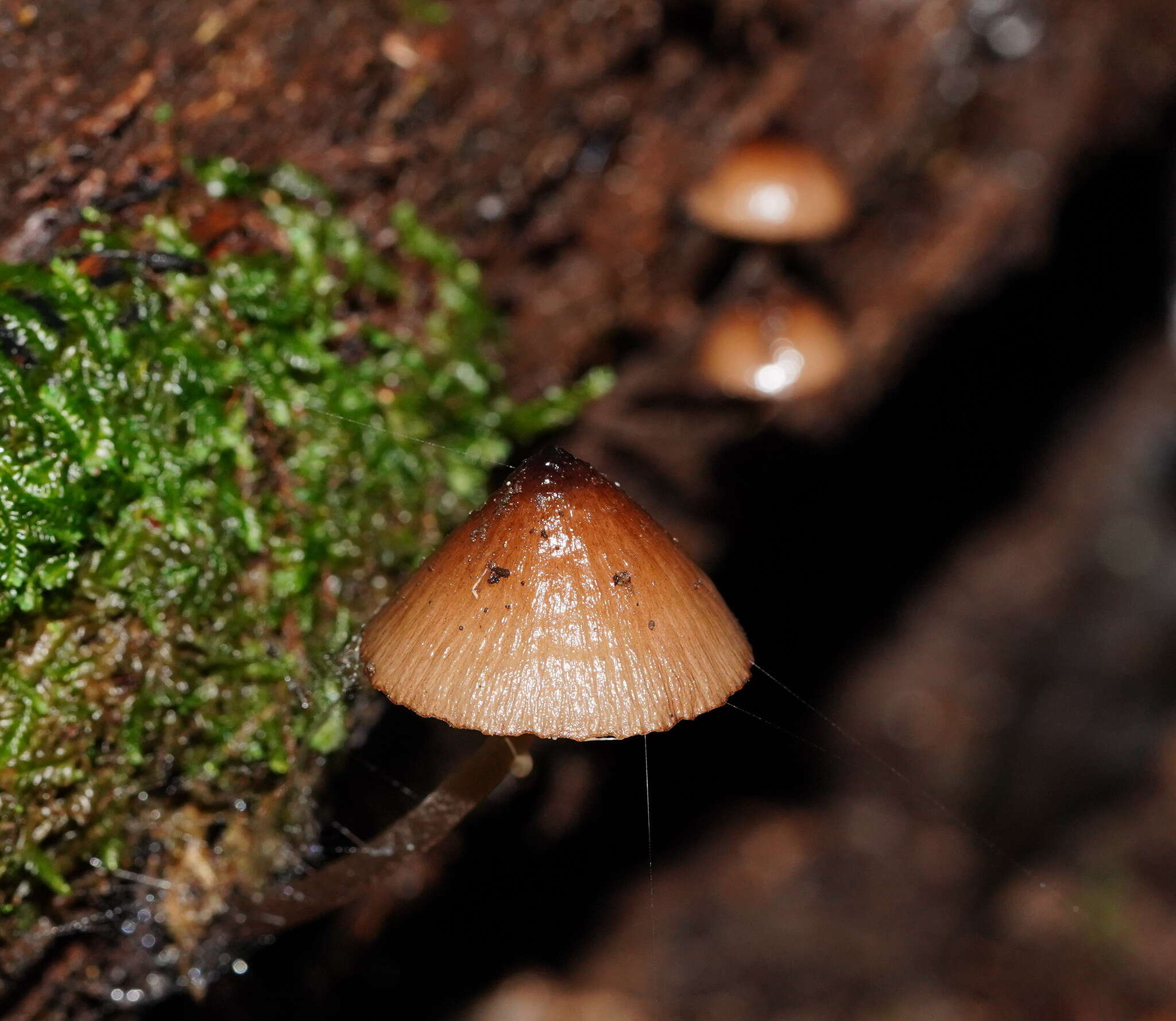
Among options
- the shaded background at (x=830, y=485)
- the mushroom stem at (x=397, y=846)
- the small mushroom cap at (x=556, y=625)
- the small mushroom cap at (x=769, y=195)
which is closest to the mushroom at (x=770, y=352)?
the shaded background at (x=830, y=485)

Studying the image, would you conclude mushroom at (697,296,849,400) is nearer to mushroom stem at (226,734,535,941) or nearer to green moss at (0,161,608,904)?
green moss at (0,161,608,904)

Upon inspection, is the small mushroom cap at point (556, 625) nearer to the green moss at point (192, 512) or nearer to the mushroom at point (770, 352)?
the green moss at point (192, 512)

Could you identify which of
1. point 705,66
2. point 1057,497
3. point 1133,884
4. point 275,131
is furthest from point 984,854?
point 275,131

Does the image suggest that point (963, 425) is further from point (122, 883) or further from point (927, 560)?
point (122, 883)

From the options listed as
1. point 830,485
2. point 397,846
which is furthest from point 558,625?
point 830,485

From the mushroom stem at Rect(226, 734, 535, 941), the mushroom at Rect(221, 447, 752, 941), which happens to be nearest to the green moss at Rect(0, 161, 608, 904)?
the mushroom stem at Rect(226, 734, 535, 941)
